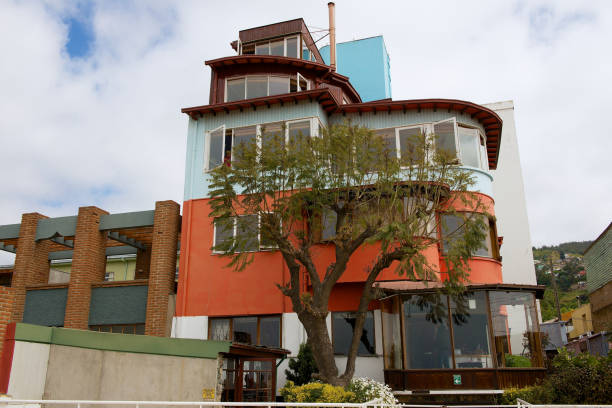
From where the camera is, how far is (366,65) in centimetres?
2717

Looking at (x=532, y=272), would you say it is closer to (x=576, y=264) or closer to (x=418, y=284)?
(x=418, y=284)

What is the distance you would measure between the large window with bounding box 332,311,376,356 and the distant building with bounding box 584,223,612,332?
1739 centimetres

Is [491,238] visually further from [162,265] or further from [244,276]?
[162,265]

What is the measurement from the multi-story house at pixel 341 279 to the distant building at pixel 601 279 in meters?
11.5

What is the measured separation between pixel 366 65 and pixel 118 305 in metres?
16.1

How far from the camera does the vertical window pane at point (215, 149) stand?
20953 mm

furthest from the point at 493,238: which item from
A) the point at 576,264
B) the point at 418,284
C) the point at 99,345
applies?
the point at 576,264

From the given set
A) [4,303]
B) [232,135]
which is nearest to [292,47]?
[232,135]

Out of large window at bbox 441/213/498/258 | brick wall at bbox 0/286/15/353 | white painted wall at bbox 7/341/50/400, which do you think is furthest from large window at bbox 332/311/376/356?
brick wall at bbox 0/286/15/353

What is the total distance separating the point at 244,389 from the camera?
15.0 meters

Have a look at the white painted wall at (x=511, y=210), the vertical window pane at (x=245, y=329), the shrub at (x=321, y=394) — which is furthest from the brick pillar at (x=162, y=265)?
the white painted wall at (x=511, y=210)

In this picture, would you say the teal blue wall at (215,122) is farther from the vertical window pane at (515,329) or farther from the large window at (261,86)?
the vertical window pane at (515,329)

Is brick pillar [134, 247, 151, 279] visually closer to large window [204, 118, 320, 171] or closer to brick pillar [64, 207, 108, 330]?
brick pillar [64, 207, 108, 330]

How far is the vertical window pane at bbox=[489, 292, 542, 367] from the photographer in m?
15.7
